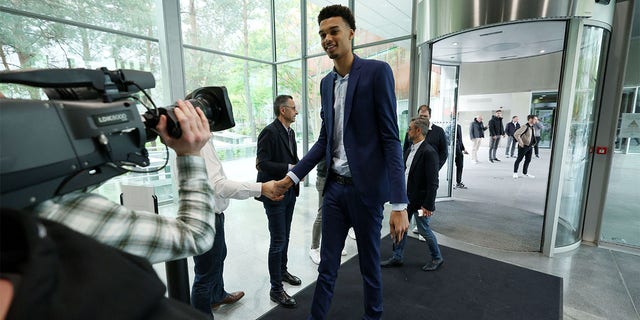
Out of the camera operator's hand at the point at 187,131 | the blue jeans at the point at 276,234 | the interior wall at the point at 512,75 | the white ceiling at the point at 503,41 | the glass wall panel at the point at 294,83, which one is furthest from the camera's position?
the interior wall at the point at 512,75

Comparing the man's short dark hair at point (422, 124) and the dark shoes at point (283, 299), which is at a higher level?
the man's short dark hair at point (422, 124)

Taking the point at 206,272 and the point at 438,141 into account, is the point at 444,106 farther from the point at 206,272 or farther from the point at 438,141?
the point at 206,272

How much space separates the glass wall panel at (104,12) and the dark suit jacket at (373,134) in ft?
14.0

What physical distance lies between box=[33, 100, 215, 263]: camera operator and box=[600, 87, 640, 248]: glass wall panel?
4.16m

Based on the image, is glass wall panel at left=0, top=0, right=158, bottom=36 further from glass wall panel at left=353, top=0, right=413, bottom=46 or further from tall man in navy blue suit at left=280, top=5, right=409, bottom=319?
tall man in navy blue suit at left=280, top=5, right=409, bottom=319

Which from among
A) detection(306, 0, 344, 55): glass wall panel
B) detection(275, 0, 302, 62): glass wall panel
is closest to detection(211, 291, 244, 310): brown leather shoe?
detection(306, 0, 344, 55): glass wall panel

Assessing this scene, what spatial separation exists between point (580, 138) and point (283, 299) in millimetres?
3357

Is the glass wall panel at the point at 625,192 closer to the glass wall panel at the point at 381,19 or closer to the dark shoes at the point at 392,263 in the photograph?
the dark shoes at the point at 392,263

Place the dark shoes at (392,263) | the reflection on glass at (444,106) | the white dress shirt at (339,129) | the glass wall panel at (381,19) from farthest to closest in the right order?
1. the reflection on glass at (444,106)
2. the glass wall panel at (381,19)
3. the dark shoes at (392,263)
4. the white dress shirt at (339,129)

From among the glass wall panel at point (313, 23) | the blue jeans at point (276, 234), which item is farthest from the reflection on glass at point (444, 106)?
the blue jeans at point (276, 234)

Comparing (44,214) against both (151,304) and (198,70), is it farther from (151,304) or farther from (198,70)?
(198,70)

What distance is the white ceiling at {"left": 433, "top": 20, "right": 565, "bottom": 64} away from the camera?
12.3ft

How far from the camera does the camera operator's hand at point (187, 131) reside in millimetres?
678

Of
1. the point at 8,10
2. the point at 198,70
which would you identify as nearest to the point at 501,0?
the point at 198,70
